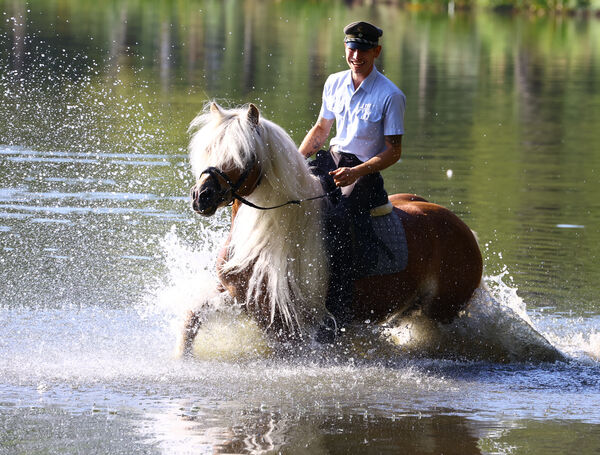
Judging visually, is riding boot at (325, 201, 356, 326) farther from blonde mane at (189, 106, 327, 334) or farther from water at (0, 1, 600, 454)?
Answer: water at (0, 1, 600, 454)

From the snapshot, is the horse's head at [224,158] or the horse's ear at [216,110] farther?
the horse's ear at [216,110]

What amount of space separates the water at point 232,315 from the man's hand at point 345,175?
114 centimetres

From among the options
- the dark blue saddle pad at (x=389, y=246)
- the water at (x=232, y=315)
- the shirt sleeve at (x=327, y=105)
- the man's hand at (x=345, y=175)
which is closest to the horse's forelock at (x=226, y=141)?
the man's hand at (x=345, y=175)

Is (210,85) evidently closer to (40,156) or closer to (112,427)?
(40,156)

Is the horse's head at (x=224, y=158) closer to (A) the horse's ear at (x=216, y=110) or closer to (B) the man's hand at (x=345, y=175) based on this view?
(A) the horse's ear at (x=216, y=110)

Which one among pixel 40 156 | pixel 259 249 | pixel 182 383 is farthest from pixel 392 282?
pixel 40 156

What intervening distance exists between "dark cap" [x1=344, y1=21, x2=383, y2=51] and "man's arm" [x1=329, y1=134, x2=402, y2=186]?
0.62 meters

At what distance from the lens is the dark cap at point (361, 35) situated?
22.6 ft

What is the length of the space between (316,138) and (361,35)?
2.60ft

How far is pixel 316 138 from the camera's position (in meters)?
7.28

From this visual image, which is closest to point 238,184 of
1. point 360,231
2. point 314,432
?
point 360,231

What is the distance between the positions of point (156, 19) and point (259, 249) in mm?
36628

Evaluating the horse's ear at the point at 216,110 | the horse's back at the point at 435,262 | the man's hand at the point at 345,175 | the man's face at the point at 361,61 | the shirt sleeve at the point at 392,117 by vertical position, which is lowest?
the horse's back at the point at 435,262

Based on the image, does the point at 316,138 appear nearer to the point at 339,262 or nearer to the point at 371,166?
the point at 371,166
